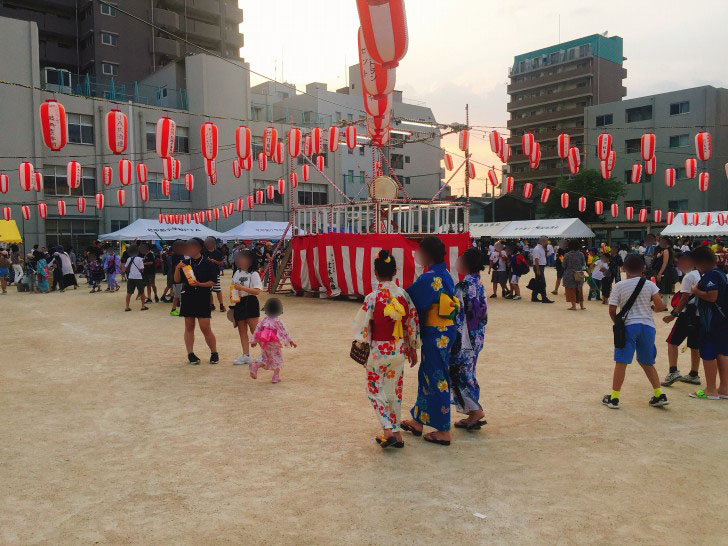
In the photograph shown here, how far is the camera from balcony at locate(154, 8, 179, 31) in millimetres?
40188

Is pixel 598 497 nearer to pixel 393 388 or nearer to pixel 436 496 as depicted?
pixel 436 496

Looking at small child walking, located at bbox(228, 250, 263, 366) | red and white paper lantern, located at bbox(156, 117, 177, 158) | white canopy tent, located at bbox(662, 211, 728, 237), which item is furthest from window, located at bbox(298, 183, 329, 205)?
small child walking, located at bbox(228, 250, 263, 366)

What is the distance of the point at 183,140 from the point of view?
33.9 metres

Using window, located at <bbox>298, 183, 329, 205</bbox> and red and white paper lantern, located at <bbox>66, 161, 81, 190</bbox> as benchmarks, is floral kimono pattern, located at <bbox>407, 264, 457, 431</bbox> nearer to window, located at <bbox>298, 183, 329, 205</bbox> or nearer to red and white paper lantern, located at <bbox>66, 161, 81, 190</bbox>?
red and white paper lantern, located at <bbox>66, 161, 81, 190</bbox>

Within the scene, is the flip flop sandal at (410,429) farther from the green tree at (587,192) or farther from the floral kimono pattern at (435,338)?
the green tree at (587,192)

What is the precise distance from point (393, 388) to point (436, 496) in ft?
3.02

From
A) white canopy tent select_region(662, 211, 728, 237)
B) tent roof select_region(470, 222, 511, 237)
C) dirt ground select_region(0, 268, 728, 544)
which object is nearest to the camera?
dirt ground select_region(0, 268, 728, 544)

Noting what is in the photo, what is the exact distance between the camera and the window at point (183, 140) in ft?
111

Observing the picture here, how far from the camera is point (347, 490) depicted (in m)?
3.39

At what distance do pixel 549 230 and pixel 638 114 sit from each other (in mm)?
17863

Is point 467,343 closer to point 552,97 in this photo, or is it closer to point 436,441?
point 436,441

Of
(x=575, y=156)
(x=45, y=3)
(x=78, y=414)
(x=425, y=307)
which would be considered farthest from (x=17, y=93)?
(x=425, y=307)

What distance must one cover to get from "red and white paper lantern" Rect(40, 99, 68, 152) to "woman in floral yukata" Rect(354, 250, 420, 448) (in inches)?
487

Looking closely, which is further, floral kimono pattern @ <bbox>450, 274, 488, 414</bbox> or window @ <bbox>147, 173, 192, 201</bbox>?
window @ <bbox>147, 173, 192, 201</bbox>
